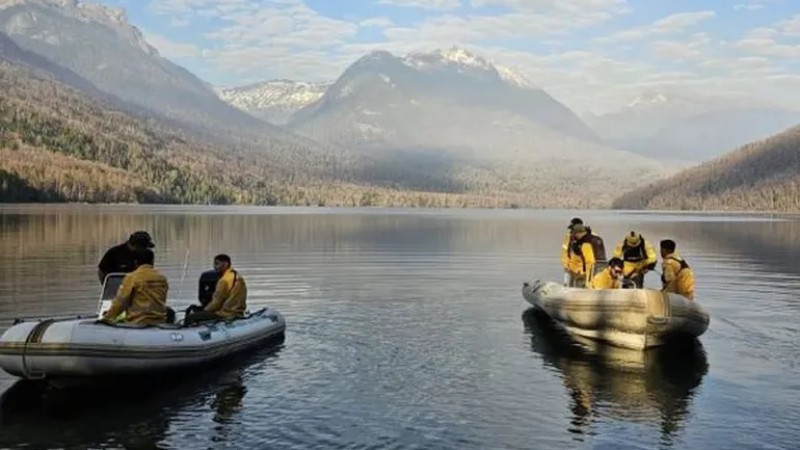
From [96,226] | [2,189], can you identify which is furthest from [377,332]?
[2,189]

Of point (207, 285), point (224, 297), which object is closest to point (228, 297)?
point (224, 297)

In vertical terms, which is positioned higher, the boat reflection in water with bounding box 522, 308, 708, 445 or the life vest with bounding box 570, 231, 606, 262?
the life vest with bounding box 570, 231, 606, 262

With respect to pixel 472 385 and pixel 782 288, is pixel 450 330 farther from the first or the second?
pixel 782 288

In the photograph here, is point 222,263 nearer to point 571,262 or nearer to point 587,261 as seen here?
point 587,261

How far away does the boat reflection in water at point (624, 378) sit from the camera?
17609 millimetres

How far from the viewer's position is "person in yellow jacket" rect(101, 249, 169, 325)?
19.6 metres

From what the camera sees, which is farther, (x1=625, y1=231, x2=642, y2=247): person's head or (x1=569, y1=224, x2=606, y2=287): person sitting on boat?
(x1=569, y1=224, x2=606, y2=287): person sitting on boat

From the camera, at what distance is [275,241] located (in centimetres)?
7325

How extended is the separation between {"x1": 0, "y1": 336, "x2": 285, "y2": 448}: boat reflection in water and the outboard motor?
11.0ft

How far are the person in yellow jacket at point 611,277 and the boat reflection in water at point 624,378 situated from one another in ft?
5.75

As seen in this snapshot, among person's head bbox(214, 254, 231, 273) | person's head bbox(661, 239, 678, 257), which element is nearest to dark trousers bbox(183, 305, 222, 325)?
person's head bbox(214, 254, 231, 273)

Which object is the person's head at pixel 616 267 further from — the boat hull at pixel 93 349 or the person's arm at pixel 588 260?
A: the boat hull at pixel 93 349

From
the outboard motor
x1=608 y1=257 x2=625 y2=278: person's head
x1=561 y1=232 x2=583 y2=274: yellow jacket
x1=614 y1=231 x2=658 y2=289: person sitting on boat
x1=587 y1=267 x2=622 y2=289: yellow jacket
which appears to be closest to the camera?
the outboard motor

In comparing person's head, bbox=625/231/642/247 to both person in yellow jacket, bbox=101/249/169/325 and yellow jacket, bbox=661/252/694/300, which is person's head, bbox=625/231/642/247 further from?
person in yellow jacket, bbox=101/249/169/325
